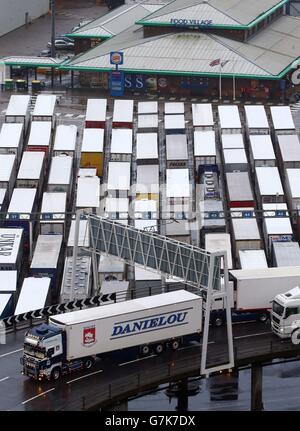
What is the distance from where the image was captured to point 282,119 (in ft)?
400

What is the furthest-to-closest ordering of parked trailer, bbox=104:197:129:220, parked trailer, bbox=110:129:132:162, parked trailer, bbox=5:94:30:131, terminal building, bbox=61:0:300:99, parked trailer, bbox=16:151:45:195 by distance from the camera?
terminal building, bbox=61:0:300:99
parked trailer, bbox=5:94:30:131
parked trailer, bbox=110:129:132:162
parked trailer, bbox=16:151:45:195
parked trailer, bbox=104:197:129:220

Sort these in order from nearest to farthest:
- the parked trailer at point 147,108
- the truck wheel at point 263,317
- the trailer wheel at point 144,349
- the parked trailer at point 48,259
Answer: the trailer wheel at point 144,349
the truck wheel at point 263,317
the parked trailer at point 48,259
the parked trailer at point 147,108

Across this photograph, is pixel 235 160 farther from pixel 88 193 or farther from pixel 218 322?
pixel 218 322

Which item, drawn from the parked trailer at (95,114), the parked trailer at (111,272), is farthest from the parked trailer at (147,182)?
the parked trailer at (111,272)

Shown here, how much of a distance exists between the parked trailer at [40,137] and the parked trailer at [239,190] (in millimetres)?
17339

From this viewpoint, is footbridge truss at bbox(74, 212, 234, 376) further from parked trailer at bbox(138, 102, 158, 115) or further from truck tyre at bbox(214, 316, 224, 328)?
parked trailer at bbox(138, 102, 158, 115)

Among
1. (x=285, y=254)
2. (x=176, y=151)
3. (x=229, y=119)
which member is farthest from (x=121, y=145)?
(x=285, y=254)

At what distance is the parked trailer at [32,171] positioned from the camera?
347 feet

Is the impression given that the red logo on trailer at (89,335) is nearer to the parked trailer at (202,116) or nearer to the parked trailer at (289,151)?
the parked trailer at (289,151)

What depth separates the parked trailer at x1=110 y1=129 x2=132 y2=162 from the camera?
11281cm

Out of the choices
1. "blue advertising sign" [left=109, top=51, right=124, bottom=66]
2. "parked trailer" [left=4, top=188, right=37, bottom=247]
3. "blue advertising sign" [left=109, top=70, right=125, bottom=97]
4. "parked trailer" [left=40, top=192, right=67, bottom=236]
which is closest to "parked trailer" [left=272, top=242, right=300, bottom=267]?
"parked trailer" [left=40, top=192, right=67, bottom=236]

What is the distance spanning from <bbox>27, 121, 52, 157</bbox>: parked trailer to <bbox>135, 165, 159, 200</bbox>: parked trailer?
9879 mm

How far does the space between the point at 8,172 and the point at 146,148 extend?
1348 centimetres

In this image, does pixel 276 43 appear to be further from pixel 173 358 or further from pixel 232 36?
pixel 173 358
